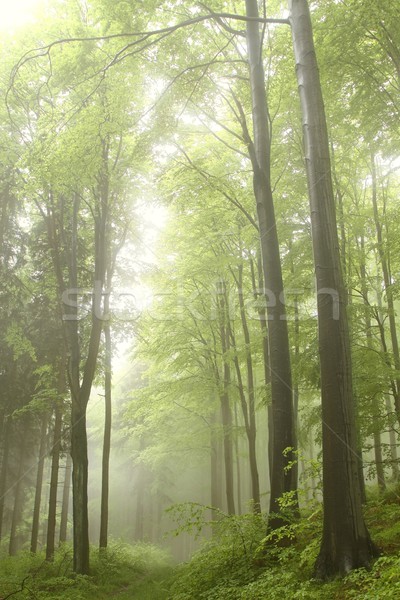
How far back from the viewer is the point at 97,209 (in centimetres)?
1045

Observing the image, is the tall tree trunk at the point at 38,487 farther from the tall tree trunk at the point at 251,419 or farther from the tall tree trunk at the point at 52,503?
the tall tree trunk at the point at 251,419

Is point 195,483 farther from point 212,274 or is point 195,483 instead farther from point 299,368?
point 299,368

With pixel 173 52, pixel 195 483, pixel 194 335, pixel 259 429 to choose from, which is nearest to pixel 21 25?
pixel 173 52

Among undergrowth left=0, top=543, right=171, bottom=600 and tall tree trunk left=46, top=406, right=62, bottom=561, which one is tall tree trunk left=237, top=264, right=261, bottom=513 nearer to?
undergrowth left=0, top=543, right=171, bottom=600

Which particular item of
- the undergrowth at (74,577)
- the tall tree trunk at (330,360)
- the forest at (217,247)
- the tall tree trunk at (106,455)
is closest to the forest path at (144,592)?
the undergrowth at (74,577)

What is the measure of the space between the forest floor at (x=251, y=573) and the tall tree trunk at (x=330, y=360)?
0.29 metres

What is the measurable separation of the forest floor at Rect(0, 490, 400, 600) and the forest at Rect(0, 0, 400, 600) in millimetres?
43

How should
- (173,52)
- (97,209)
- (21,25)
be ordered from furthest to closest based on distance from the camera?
(97,209)
(21,25)
(173,52)

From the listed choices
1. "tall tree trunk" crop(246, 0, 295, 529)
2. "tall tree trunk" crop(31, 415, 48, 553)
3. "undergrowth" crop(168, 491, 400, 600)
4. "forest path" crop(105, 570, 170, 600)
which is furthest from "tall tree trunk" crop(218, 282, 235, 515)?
"tall tree trunk" crop(246, 0, 295, 529)

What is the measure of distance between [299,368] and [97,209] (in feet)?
20.0

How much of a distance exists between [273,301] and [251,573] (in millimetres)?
3750

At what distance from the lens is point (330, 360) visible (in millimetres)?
4562

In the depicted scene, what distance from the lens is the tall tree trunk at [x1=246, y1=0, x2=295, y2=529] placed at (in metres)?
6.32

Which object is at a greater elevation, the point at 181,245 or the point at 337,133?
the point at 337,133
